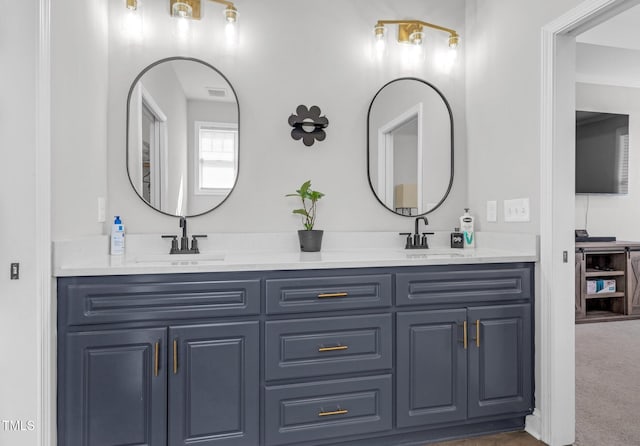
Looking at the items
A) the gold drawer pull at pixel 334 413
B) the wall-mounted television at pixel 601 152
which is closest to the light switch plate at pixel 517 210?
the gold drawer pull at pixel 334 413

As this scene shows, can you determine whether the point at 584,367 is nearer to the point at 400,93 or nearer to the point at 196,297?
the point at 400,93

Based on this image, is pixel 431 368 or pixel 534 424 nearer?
pixel 431 368

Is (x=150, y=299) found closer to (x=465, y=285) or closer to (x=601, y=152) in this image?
(x=465, y=285)

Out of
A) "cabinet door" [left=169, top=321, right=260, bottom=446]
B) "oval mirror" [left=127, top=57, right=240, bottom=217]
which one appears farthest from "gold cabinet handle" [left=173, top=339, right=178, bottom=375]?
"oval mirror" [left=127, top=57, right=240, bottom=217]

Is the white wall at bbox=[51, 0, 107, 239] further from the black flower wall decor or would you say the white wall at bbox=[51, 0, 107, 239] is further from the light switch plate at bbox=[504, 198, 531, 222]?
the light switch plate at bbox=[504, 198, 531, 222]

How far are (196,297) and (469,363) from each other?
1.31 meters

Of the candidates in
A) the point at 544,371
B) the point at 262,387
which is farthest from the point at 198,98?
the point at 544,371

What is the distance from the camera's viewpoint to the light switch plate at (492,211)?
7.64 feet

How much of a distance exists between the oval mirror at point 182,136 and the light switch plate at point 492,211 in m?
1.54

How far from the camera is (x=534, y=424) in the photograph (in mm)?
1975

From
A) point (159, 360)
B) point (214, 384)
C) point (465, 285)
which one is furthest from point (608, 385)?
point (159, 360)

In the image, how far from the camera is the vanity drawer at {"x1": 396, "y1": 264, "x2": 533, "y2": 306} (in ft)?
5.95

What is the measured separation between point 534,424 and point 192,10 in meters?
2.86

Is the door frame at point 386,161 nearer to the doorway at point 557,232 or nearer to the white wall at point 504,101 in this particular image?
the white wall at point 504,101
